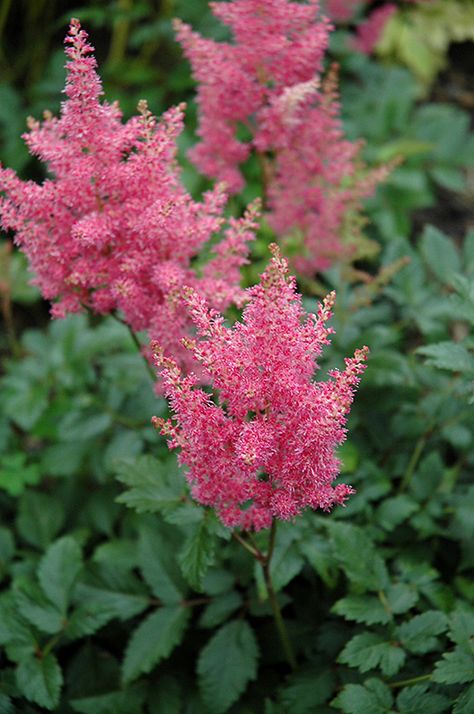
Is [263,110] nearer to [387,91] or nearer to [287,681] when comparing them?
[287,681]

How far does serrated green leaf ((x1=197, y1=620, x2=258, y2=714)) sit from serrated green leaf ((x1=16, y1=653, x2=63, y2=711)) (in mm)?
478

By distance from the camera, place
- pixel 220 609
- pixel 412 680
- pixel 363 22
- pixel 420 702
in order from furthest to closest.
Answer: pixel 363 22 → pixel 220 609 → pixel 412 680 → pixel 420 702

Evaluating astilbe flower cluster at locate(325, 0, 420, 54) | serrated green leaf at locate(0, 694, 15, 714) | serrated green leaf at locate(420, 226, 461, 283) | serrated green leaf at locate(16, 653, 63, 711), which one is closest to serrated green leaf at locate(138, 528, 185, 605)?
serrated green leaf at locate(16, 653, 63, 711)

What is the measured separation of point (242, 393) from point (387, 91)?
354 cm

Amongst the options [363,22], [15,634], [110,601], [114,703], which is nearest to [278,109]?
[110,601]

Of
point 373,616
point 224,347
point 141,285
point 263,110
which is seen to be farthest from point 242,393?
point 263,110

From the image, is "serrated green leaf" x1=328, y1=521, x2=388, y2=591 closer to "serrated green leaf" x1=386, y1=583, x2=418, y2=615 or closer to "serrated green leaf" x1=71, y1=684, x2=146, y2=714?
"serrated green leaf" x1=386, y1=583, x2=418, y2=615

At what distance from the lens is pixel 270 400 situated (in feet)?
5.51

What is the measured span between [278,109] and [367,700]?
1.84 m

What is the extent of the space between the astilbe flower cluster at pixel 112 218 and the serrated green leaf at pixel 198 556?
0.52 meters

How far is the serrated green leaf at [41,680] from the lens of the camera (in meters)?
2.23

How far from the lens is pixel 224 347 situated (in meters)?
1.67

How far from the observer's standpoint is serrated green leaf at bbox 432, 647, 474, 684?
1914mm

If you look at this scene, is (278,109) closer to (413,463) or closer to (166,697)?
(413,463)
